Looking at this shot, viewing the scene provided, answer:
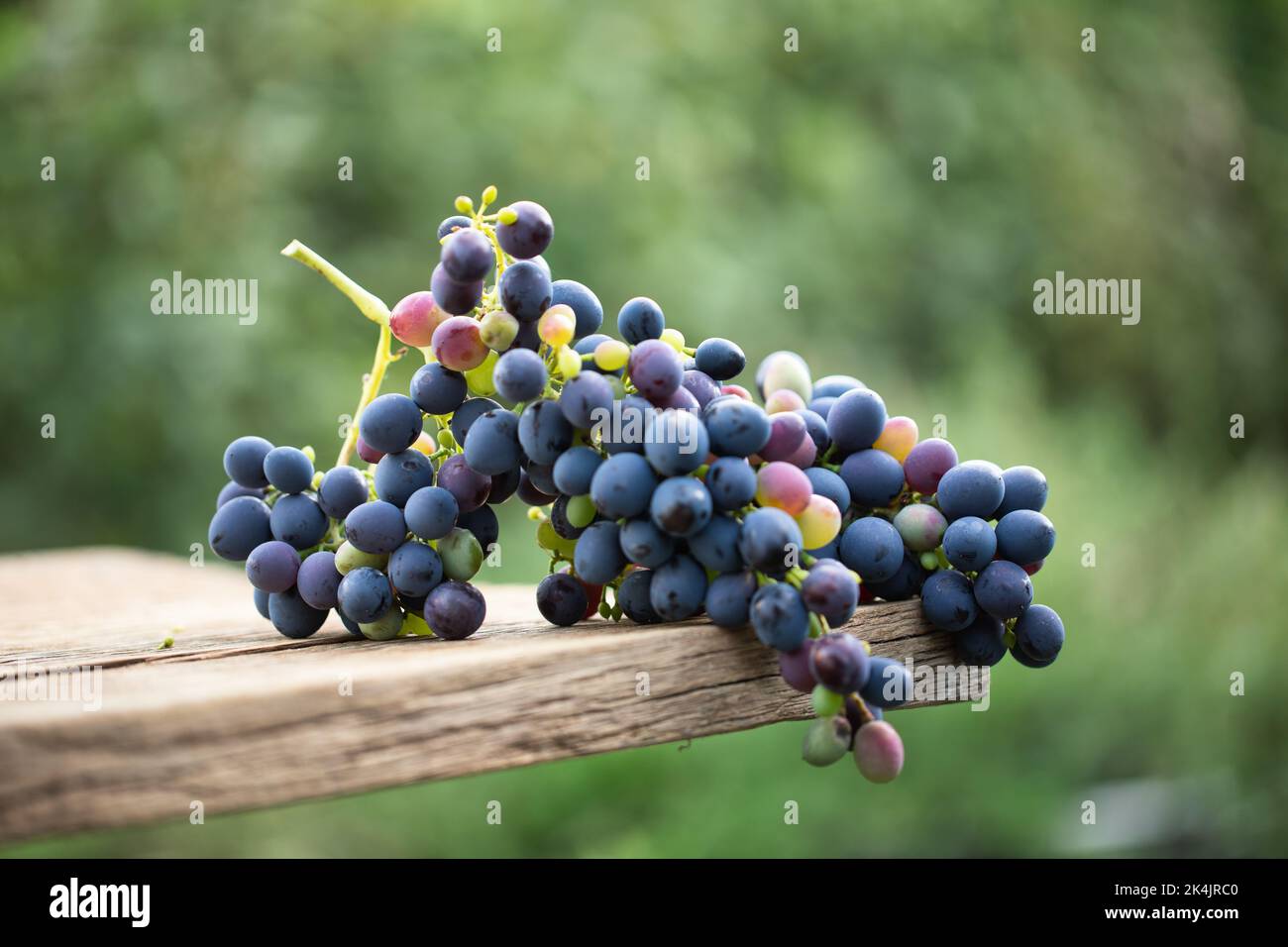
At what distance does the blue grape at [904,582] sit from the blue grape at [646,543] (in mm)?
207

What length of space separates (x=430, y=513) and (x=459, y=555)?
50mm

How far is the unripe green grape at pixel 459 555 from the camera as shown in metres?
0.91

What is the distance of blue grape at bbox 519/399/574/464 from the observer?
840mm

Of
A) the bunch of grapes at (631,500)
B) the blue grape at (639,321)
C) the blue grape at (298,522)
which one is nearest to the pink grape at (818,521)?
the bunch of grapes at (631,500)

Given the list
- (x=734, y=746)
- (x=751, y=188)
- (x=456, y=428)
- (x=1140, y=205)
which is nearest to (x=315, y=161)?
(x=751, y=188)

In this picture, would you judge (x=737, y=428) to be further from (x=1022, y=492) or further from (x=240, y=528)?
(x=240, y=528)

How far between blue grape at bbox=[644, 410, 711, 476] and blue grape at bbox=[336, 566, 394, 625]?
0.86 feet

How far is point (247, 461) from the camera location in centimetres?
97

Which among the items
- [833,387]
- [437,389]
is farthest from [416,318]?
[833,387]

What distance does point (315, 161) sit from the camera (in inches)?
138

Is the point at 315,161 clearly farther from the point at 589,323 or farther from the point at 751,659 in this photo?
the point at 751,659

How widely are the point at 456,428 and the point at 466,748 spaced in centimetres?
34

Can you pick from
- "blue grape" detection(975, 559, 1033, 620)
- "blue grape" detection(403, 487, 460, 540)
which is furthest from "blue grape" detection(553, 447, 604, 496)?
"blue grape" detection(975, 559, 1033, 620)

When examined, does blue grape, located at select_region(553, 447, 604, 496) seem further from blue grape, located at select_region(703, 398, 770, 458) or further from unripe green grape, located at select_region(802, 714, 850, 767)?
unripe green grape, located at select_region(802, 714, 850, 767)
